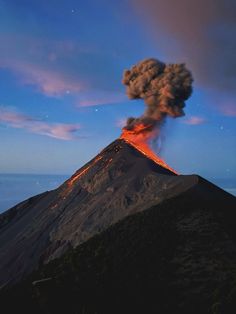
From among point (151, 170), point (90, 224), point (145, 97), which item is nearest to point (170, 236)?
point (90, 224)

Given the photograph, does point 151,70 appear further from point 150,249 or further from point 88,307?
point 88,307

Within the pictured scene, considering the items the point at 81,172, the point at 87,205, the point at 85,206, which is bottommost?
the point at 85,206

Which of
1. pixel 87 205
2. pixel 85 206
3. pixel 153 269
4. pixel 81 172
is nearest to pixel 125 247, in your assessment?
pixel 153 269

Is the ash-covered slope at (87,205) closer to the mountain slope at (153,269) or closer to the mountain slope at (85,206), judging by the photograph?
the mountain slope at (85,206)

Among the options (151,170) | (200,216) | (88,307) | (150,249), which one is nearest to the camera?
(88,307)

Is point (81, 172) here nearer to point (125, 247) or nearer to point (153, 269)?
point (125, 247)

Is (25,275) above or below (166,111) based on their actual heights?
below
